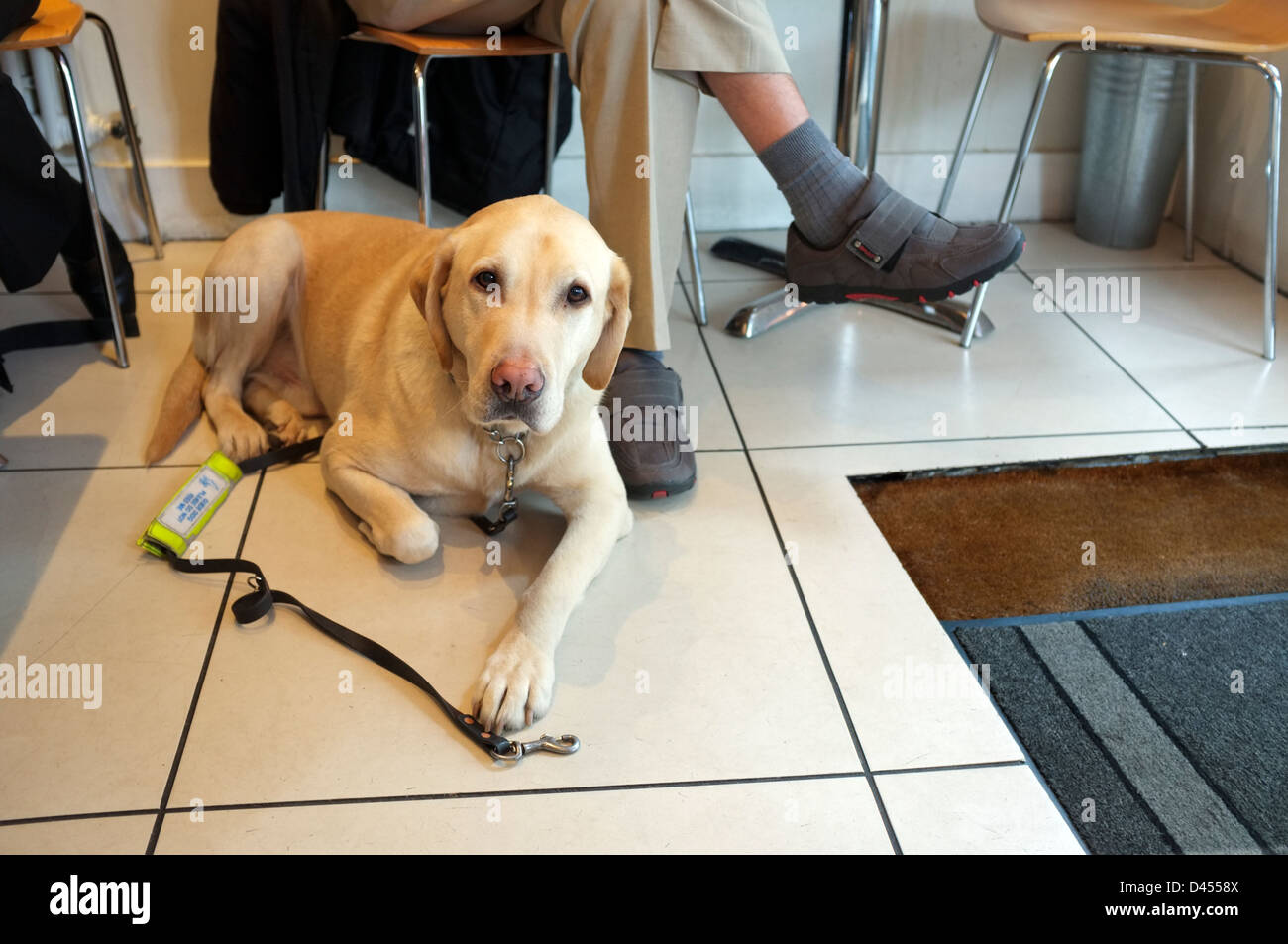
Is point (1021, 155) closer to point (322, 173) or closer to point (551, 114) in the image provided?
point (551, 114)

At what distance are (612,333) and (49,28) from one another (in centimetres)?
128

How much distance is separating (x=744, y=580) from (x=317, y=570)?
68 centimetres

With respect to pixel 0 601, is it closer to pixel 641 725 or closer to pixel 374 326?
pixel 374 326

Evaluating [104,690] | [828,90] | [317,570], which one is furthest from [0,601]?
[828,90]

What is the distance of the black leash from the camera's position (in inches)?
52.3

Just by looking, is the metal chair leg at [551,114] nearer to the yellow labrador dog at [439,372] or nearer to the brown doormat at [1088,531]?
the yellow labrador dog at [439,372]

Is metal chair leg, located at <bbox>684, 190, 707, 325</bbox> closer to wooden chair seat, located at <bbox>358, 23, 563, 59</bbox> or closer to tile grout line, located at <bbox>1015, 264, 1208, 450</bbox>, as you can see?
wooden chair seat, located at <bbox>358, 23, 563, 59</bbox>

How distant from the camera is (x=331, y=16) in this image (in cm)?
218

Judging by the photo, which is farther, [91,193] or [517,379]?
[91,193]

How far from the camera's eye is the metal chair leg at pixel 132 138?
2.29 meters

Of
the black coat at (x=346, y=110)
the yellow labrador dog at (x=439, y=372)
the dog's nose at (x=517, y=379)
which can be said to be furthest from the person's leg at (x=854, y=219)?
the dog's nose at (x=517, y=379)

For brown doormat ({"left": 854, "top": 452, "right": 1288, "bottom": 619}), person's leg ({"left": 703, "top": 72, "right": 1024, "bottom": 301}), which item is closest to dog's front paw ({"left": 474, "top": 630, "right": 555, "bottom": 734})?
brown doormat ({"left": 854, "top": 452, "right": 1288, "bottom": 619})

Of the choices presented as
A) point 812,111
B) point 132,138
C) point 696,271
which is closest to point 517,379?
point 696,271

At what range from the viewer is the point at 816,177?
78.6 inches
